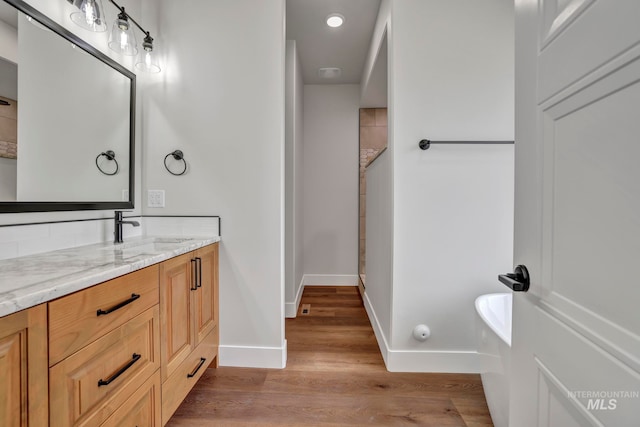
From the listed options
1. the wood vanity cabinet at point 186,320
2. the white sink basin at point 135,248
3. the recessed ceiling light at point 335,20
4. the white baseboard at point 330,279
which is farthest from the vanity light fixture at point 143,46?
the white baseboard at point 330,279

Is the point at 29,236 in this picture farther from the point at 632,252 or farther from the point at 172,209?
the point at 632,252

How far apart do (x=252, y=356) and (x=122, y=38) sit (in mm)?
2020

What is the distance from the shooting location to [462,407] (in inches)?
60.7

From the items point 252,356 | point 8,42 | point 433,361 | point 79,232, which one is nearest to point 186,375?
point 252,356

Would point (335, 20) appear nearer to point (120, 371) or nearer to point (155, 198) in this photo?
point (155, 198)

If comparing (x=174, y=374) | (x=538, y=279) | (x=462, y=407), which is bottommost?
(x=462, y=407)

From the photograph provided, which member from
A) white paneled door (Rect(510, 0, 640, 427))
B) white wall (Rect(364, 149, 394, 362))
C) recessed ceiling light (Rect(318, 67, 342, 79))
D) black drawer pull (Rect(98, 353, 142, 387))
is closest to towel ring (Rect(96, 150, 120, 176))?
black drawer pull (Rect(98, 353, 142, 387))

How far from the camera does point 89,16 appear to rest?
4.42 feet

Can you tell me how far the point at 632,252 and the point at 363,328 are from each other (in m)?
2.20

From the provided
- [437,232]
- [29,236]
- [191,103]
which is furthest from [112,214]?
A: [437,232]

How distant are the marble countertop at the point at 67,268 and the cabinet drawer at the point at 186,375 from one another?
559 mm

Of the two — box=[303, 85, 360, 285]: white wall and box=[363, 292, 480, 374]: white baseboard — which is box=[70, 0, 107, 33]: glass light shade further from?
box=[303, 85, 360, 285]: white wall

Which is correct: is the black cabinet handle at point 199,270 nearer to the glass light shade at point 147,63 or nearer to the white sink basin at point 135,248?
the white sink basin at point 135,248

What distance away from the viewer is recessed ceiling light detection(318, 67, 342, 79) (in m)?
3.32
